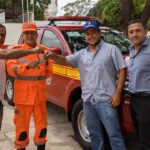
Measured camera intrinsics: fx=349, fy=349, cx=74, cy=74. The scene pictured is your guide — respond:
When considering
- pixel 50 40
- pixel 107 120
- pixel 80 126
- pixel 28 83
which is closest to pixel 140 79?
pixel 107 120

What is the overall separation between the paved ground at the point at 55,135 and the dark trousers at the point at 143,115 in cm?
159

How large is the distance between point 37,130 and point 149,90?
161cm

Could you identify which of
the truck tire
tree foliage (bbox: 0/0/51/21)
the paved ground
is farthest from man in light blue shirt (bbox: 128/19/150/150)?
tree foliage (bbox: 0/0/51/21)

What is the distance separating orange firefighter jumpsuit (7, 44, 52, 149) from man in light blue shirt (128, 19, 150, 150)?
116 cm

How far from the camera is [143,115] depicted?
11.7ft

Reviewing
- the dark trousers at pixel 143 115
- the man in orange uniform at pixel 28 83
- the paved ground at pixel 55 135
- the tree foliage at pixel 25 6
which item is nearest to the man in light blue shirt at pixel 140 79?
the dark trousers at pixel 143 115

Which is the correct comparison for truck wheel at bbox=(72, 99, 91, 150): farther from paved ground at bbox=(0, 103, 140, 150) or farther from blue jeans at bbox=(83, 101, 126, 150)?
blue jeans at bbox=(83, 101, 126, 150)

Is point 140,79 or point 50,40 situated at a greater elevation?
point 50,40

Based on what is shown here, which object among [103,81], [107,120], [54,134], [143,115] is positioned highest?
[103,81]

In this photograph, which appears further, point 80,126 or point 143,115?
point 80,126

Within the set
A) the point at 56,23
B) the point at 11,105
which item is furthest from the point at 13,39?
the point at 56,23

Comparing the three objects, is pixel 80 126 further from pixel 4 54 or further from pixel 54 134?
pixel 4 54

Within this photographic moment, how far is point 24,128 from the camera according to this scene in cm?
432

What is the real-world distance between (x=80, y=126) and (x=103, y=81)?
1561 mm
